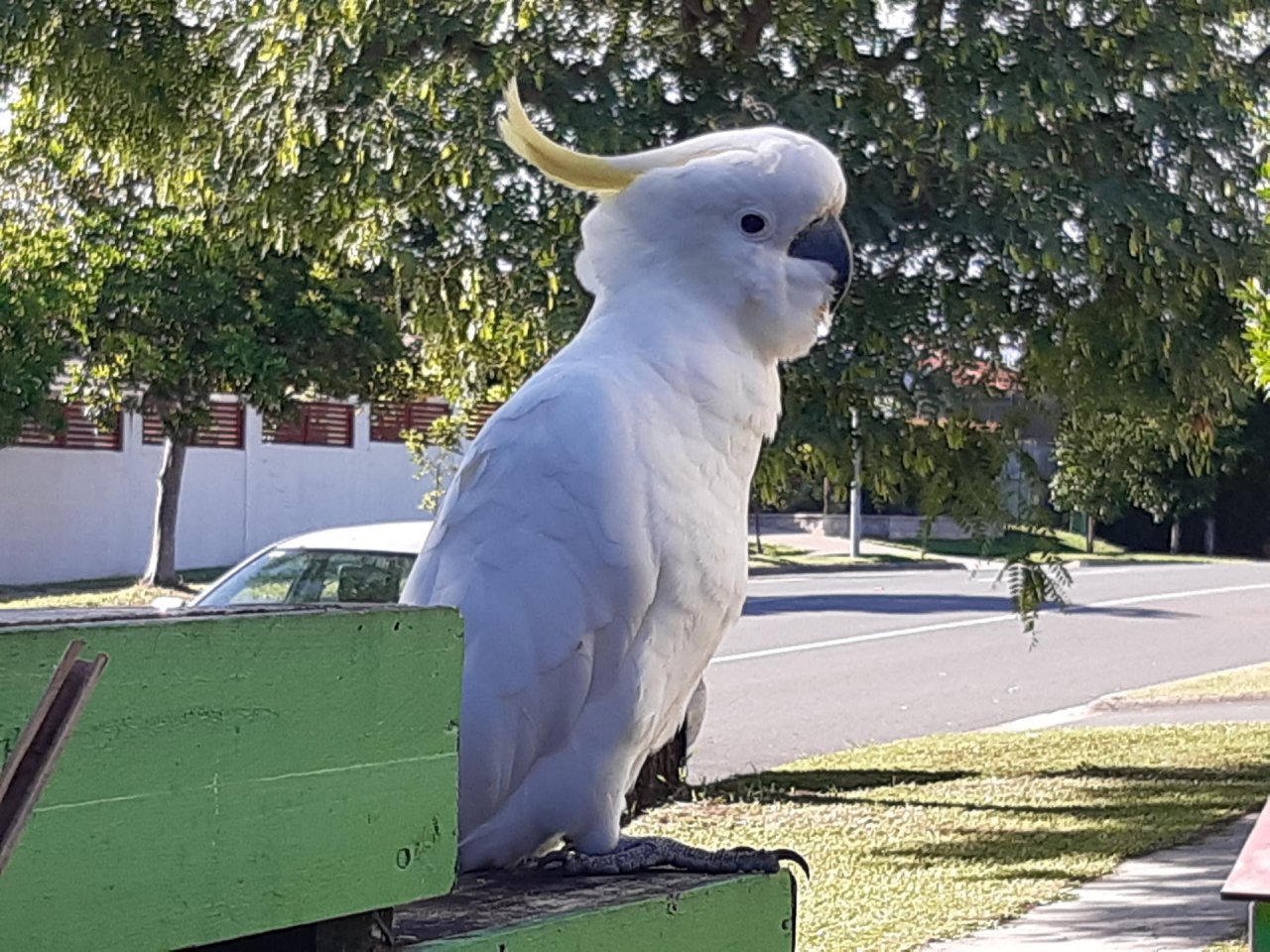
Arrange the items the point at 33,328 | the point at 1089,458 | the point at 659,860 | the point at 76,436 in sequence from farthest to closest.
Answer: the point at 76,436 → the point at 33,328 → the point at 1089,458 → the point at 659,860

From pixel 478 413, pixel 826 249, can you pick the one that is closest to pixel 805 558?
pixel 478 413

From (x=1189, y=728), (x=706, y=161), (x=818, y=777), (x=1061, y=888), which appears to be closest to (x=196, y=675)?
(x=706, y=161)

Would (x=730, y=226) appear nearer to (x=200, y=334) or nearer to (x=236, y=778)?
(x=236, y=778)

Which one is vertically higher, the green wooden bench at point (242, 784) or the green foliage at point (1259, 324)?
the green foliage at point (1259, 324)

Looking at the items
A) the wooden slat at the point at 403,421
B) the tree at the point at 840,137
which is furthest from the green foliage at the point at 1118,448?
the wooden slat at the point at 403,421

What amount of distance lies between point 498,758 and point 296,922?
952mm

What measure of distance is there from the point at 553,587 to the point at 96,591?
701 inches

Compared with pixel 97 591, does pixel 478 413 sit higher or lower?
higher

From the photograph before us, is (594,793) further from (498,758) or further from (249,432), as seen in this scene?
(249,432)

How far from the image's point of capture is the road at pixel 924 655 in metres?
10.9

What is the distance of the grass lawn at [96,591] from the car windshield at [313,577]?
975 cm

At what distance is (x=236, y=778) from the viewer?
1274mm

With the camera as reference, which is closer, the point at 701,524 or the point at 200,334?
the point at 701,524

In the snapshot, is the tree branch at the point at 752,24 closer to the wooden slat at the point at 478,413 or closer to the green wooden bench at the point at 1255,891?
the wooden slat at the point at 478,413
